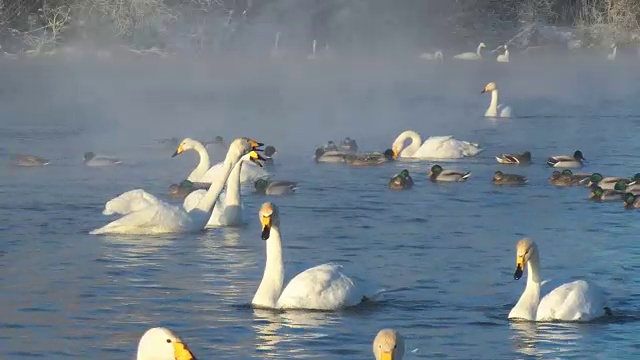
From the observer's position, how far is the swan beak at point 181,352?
9.90 m

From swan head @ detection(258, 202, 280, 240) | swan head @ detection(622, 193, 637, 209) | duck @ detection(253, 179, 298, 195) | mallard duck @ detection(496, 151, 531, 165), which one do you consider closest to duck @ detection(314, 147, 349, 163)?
mallard duck @ detection(496, 151, 531, 165)

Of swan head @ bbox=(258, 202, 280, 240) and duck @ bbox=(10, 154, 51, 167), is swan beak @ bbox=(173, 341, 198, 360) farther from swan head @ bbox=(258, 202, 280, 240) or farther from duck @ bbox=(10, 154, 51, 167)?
duck @ bbox=(10, 154, 51, 167)

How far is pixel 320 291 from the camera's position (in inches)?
595

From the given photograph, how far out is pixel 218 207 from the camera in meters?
21.0

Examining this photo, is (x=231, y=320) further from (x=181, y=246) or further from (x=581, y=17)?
(x=581, y=17)

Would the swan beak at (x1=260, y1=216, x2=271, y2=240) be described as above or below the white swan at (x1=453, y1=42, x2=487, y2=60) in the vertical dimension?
below

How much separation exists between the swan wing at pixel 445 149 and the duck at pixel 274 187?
17.4 feet

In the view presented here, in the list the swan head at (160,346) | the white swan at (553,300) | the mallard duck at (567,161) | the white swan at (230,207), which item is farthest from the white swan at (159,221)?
the swan head at (160,346)

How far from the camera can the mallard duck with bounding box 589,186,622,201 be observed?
76.4 ft

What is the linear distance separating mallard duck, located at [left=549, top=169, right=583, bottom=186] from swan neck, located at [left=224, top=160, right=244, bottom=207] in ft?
19.7

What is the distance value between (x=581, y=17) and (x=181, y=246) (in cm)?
6260

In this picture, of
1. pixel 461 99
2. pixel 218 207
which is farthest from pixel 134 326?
pixel 461 99

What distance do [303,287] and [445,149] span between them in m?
14.3

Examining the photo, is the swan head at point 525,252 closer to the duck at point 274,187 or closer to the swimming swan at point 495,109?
the duck at point 274,187
